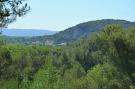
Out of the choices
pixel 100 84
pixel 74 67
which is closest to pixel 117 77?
pixel 100 84

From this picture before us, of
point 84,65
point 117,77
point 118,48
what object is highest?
point 118,48

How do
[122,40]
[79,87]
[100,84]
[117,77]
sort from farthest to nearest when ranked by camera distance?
[79,87], [100,84], [117,77], [122,40]

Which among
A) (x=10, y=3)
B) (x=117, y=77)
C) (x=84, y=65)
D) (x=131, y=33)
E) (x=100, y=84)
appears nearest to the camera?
(x=10, y=3)

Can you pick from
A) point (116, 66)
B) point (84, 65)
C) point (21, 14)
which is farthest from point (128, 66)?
point (84, 65)

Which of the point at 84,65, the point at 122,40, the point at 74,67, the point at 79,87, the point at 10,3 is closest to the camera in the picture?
the point at 10,3

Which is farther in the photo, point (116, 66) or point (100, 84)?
point (100, 84)

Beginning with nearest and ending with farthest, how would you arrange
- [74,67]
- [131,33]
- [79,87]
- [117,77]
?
[131,33] < [117,77] < [79,87] < [74,67]

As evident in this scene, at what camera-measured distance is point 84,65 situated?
411ft

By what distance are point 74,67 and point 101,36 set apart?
78.7 meters

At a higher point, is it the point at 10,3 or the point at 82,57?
the point at 10,3

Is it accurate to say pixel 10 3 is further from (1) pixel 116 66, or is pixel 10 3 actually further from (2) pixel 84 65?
(2) pixel 84 65

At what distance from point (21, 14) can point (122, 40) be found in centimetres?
2233

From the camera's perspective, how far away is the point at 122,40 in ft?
112

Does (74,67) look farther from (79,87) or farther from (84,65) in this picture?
(79,87)
